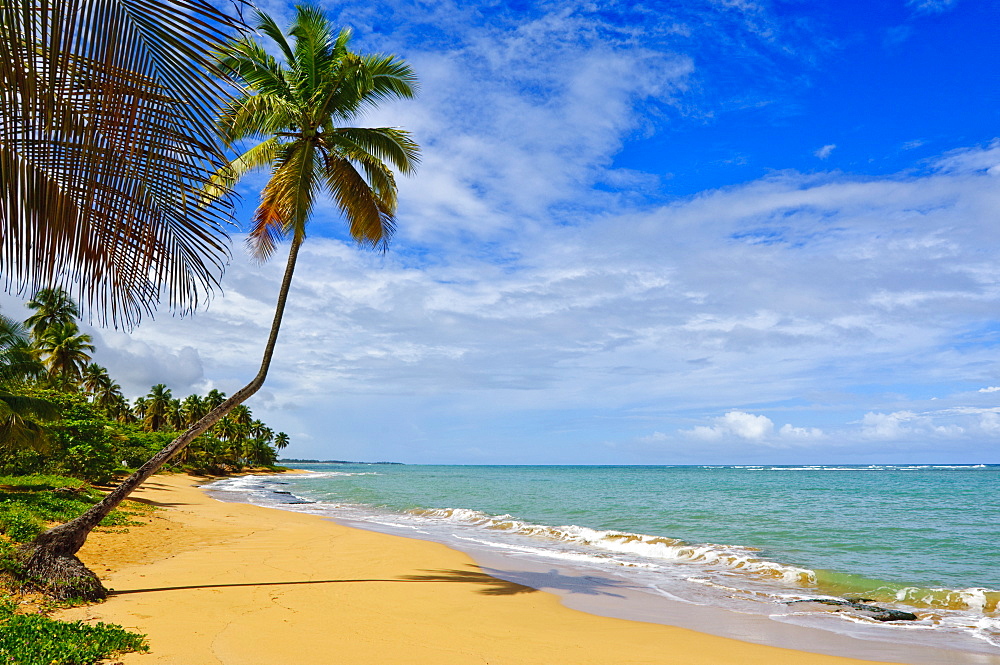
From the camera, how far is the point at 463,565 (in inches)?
520

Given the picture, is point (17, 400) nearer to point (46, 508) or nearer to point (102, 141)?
point (46, 508)

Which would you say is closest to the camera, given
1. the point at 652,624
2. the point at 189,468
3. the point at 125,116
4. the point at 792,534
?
the point at 125,116

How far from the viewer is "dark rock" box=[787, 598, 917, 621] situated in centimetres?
975

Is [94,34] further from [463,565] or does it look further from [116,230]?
[463,565]

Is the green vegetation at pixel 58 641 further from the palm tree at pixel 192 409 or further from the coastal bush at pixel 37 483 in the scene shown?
the palm tree at pixel 192 409

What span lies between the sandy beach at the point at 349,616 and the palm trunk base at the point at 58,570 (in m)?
0.35

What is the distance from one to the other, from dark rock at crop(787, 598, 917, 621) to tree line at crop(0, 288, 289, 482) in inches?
449

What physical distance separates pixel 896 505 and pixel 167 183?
3913 cm

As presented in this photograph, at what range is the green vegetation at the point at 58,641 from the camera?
5418mm

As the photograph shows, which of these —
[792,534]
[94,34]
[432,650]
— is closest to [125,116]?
[94,34]

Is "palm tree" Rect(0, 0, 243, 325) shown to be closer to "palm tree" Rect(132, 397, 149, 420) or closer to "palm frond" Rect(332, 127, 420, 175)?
"palm frond" Rect(332, 127, 420, 175)

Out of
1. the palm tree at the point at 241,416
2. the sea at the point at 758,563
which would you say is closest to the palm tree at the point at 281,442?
the palm tree at the point at 241,416

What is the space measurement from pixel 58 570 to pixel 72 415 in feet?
66.8

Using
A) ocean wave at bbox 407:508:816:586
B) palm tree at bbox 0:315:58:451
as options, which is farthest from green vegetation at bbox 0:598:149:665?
palm tree at bbox 0:315:58:451
